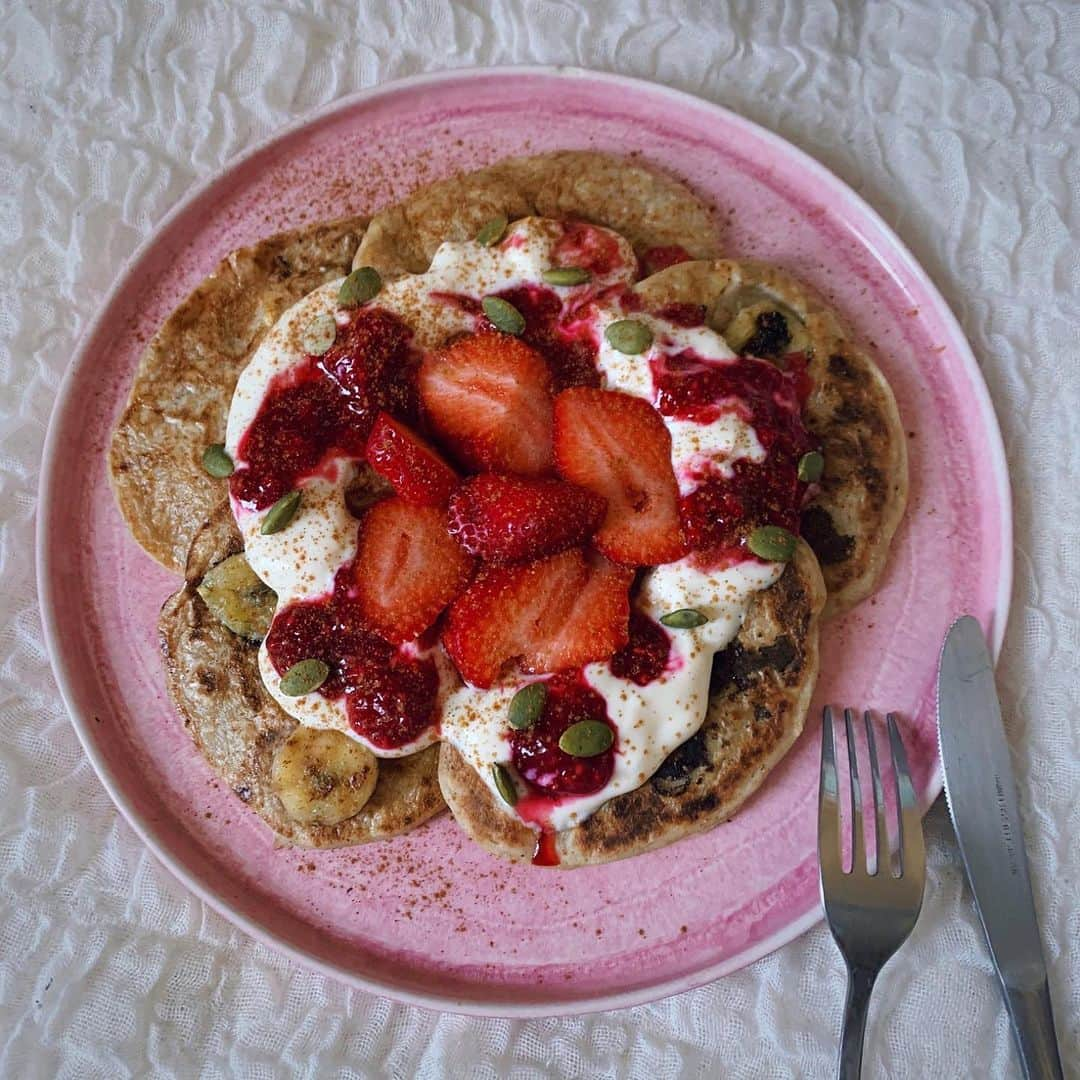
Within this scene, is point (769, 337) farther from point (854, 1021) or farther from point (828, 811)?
point (854, 1021)

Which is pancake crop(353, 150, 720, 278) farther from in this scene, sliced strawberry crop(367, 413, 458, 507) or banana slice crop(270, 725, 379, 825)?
banana slice crop(270, 725, 379, 825)

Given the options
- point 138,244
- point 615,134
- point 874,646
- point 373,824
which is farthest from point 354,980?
point 615,134

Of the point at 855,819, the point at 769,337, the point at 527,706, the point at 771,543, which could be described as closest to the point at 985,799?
the point at 855,819

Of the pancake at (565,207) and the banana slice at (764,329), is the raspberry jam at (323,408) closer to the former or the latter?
the pancake at (565,207)

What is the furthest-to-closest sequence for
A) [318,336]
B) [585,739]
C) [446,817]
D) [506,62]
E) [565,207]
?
1. [506,62]
2. [565,207]
3. [446,817]
4. [318,336]
5. [585,739]

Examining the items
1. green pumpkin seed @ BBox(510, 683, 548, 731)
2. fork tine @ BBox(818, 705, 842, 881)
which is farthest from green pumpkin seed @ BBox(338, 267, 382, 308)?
fork tine @ BBox(818, 705, 842, 881)

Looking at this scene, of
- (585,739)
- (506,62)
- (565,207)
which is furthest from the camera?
(506,62)
